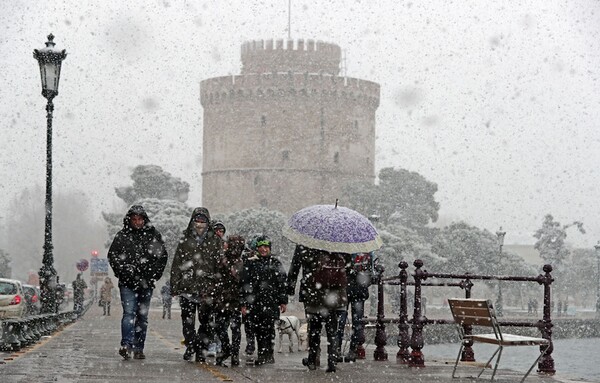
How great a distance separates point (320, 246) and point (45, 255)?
9.58 m

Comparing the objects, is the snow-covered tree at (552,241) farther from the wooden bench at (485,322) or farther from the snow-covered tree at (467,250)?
the wooden bench at (485,322)

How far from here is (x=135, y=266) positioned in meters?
12.0

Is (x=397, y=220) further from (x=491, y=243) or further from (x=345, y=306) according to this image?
(x=345, y=306)

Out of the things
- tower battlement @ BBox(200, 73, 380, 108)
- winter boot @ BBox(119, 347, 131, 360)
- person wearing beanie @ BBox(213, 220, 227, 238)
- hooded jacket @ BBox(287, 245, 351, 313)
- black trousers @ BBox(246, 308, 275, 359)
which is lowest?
winter boot @ BBox(119, 347, 131, 360)

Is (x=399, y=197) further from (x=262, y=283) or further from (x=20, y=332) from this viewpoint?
(x=262, y=283)

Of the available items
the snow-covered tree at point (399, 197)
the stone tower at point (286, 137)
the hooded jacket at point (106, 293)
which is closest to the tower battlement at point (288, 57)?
the stone tower at point (286, 137)

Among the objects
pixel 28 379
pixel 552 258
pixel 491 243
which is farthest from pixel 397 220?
pixel 28 379

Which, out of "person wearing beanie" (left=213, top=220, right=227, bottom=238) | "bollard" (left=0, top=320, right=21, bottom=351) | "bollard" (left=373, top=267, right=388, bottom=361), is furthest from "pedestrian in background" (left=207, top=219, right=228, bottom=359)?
"bollard" (left=0, top=320, right=21, bottom=351)

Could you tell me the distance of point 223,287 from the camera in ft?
39.9

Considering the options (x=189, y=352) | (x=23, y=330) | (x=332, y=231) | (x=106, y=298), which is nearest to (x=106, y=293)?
(x=106, y=298)

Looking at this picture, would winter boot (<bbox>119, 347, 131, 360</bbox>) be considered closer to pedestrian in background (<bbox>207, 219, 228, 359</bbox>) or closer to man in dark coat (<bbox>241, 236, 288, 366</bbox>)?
pedestrian in background (<bbox>207, 219, 228, 359</bbox>)

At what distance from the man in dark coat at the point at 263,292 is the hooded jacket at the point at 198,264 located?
36 centimetres

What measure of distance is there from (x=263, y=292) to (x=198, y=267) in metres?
0.72

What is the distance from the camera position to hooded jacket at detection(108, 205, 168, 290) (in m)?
12.0
